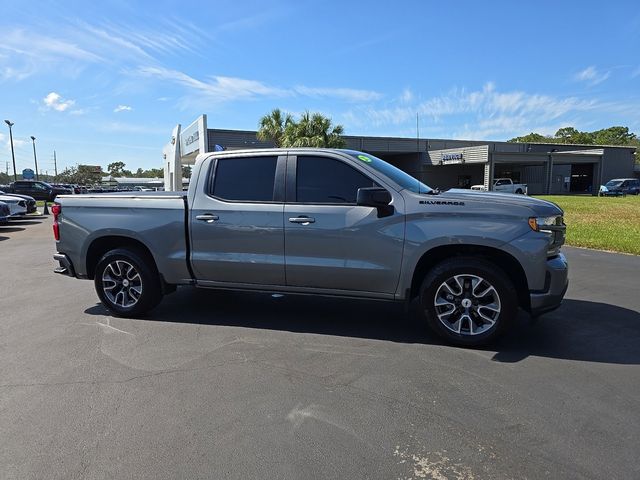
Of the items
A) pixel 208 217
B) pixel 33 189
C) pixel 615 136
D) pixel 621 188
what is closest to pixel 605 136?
pixel 615 136

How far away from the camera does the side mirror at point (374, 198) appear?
14.9 feet

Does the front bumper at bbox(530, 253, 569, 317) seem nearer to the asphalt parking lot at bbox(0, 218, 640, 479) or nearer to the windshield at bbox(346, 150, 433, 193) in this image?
the asphalt parking lot at bbox(0, 218, 640, 479)

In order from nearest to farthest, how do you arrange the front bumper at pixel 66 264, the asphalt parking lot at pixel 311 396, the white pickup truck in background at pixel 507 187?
the asphalt parking lot at pixel 311 396
the front bumper at pixel 66 264
the white pickup truck in background at pixel 507 187

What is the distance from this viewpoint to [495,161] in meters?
48.2

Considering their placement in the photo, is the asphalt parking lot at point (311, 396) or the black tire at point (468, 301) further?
the black tire at point (468, 301)

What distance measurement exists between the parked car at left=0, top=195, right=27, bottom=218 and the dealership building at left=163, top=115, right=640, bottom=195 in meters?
24.6

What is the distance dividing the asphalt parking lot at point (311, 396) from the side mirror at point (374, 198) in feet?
4.55

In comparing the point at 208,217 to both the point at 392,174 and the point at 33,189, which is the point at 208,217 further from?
the point at 33,189

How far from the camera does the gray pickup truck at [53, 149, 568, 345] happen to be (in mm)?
4492

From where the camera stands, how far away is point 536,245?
4.38 metres

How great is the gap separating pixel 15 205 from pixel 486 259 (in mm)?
20548

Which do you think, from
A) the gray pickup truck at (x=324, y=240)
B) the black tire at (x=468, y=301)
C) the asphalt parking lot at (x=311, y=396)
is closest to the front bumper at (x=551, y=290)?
the gray pickup truck at (x=324, y=240)

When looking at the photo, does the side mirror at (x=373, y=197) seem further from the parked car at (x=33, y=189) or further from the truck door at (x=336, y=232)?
the parked car at (x=33, y=189)

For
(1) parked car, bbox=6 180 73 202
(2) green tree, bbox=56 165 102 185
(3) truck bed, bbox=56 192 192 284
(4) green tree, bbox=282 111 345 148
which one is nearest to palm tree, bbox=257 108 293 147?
(4) green tree, bbox=282 111 345 148
